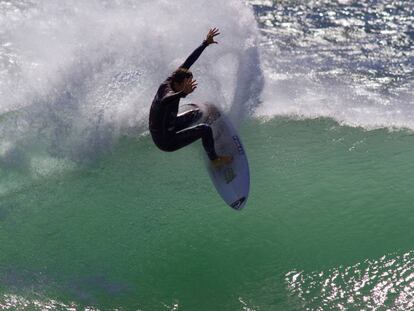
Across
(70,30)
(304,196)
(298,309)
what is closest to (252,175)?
(304,196)

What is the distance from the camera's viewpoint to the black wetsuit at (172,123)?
27.9 feet

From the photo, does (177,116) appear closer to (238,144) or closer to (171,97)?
(171,97)

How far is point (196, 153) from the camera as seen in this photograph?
38.6 feet

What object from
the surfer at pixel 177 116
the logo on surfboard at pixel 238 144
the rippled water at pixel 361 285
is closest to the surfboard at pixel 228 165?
the logo on surfboard at pixel 238 144

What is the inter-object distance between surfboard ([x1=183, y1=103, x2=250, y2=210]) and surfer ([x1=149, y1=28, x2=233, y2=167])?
308 mm

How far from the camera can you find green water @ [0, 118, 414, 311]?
887cm

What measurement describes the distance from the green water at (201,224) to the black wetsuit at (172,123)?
1490mm

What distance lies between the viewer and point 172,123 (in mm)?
8992

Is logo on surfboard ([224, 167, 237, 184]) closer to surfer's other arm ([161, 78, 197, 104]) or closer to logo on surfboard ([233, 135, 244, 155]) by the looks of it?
logo on surfboard ([233, 135, 244, 155])

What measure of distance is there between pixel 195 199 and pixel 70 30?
695 centimetres

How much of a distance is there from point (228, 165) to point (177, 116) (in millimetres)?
1251

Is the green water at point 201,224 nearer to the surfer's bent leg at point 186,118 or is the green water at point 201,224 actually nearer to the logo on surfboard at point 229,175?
the logo on surfboard at point 229,175

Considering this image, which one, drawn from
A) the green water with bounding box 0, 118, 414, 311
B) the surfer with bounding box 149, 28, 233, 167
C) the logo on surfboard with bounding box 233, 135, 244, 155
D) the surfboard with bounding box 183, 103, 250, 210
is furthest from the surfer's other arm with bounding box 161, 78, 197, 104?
the green water with bounding box 0, 118, 414, 311

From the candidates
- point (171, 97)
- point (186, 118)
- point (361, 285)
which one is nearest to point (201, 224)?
point (186, 118)
